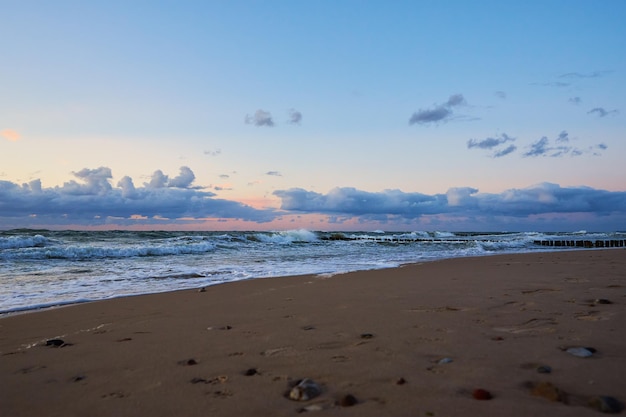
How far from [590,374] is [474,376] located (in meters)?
0.71

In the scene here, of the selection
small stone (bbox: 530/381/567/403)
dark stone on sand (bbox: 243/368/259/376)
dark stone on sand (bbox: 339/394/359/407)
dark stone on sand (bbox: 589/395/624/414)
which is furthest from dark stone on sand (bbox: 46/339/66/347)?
dark stone on sand (bbox: 589/395/624/414)

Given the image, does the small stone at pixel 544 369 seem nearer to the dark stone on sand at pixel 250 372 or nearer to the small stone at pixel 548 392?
the small stone at pixel 548 392

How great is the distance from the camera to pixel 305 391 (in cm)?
264

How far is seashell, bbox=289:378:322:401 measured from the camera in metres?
2.59

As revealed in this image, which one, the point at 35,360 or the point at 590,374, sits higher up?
the point at 590,374

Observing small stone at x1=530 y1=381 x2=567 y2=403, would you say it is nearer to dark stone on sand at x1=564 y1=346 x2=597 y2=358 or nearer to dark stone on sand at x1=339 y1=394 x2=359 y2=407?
dark stone on sand at x1=564 y1=346 x2=597 y2=358

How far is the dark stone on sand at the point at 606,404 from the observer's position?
7.33 feet

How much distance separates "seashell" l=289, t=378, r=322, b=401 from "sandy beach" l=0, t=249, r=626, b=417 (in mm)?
13

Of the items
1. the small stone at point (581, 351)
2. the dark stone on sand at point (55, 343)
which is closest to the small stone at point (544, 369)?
the small stone at point (581, 351)

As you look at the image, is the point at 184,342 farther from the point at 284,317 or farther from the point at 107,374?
the point at 284,317

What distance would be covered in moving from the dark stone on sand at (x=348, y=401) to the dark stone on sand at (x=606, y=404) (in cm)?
121

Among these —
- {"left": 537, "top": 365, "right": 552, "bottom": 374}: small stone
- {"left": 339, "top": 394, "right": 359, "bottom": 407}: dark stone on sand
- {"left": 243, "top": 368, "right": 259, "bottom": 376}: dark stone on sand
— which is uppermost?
{"left": 537, "top": 365, "right": 552, "bottom": 374}: small stone

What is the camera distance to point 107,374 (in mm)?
3318

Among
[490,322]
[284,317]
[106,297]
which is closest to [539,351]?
[490,322]
